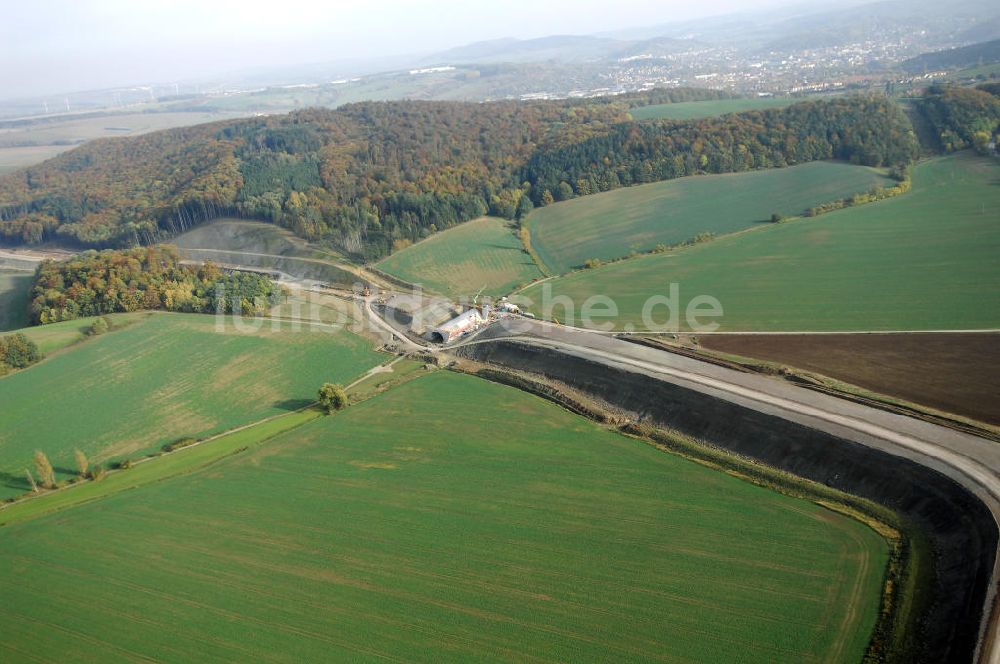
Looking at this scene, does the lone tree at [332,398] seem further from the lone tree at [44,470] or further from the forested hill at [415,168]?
the forested hill at [415,168]

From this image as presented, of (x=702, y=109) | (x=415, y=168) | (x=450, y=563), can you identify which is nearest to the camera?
(x=450, y=563)

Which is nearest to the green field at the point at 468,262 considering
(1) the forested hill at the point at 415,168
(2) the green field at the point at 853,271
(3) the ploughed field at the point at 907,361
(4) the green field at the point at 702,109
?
(1) the forested hill at the point at 415,168

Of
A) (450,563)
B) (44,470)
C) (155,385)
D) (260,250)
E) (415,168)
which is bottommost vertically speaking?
(450,563)

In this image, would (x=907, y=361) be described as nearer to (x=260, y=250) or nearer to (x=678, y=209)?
(x=678, y=209)

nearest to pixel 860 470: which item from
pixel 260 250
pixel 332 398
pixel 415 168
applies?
pixel 332 398

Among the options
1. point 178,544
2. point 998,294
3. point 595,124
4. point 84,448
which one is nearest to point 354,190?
point 595,124

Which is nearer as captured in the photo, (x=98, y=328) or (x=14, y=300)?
(x=98, y=328)

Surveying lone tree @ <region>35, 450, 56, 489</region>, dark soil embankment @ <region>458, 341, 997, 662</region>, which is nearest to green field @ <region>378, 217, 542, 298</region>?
dark soil embankment @ <region>458, 341, 997, 662</region>

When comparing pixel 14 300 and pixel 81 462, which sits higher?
pixel 14 300
